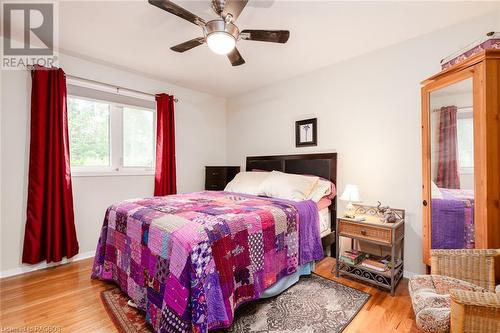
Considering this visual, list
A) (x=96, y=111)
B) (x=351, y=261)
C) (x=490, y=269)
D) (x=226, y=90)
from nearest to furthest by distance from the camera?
(x=490, y=269)
(x=351, y=261)
(x=96, y=111)
(x=226, y=90)

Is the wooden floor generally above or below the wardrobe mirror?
below

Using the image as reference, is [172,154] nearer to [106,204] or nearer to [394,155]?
[106,204]

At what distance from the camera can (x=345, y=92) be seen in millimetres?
2873

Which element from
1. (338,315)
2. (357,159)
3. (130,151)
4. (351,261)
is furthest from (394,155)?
(130,151)

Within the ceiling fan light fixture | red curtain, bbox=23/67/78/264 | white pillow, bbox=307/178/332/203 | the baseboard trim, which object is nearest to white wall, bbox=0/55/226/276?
the baseboard trim

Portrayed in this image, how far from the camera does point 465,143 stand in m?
1.62

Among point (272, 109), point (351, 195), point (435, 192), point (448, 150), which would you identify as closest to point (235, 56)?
point (272, 109)

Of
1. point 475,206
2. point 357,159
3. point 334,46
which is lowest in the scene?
point 475,206

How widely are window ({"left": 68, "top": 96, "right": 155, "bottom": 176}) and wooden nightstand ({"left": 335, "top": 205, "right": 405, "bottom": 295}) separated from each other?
9.29ft

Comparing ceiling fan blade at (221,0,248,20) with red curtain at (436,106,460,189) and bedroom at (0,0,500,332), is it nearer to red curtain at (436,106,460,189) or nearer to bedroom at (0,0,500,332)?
bedroom at (0,0,500,332)

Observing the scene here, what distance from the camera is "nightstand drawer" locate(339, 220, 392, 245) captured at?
6.83 ft

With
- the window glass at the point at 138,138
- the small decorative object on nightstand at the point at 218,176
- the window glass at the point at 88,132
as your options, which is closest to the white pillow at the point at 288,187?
the small decorative object on nightstand at the point at 218,176

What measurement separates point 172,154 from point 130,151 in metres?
0.57
